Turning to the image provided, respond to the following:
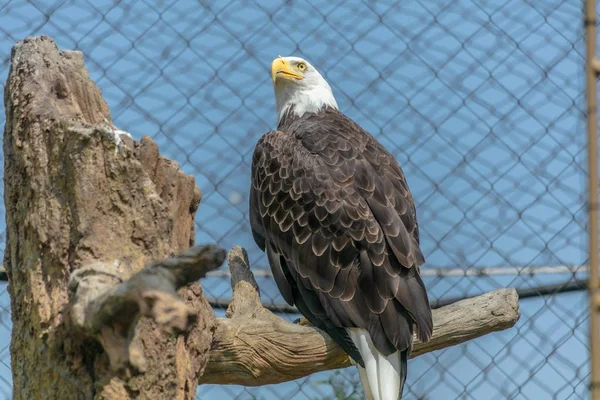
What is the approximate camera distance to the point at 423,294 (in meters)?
2.67

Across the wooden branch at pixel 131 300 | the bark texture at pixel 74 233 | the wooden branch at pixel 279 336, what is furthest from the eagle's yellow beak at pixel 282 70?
the wooden branch at pixel 131 300

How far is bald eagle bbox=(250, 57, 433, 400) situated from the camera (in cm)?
261

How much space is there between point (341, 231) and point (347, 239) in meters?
0.03

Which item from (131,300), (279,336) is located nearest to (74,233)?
(131,300)

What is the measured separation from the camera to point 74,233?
1.71 m

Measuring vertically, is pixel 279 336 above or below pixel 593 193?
below

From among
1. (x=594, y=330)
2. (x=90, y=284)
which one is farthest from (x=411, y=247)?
(x=594, y=330)

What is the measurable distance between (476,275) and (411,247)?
36 cm

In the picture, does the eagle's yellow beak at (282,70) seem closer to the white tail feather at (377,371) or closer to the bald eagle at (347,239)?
the bald eagle at (347,239)

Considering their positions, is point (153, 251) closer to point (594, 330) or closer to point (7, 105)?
point (7, 105)

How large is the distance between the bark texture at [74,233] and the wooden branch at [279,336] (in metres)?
0.40

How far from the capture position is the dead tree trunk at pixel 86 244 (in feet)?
4.81

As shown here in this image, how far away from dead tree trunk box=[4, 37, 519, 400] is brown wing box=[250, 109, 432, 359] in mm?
665

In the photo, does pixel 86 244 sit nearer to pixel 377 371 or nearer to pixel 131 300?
pixel 131 300
